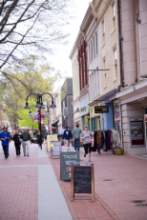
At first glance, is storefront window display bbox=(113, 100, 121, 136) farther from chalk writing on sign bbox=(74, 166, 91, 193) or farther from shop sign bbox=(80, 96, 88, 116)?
shop sign bbox=(80, 96, 88, 116)

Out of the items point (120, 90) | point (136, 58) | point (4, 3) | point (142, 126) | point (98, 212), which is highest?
point (4, 3)

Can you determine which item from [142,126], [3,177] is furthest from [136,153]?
[3,177]

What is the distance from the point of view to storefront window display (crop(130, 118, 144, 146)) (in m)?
17.9

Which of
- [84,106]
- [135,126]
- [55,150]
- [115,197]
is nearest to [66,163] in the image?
[115,197]

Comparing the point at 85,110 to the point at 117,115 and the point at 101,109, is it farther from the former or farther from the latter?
the point at 117,115

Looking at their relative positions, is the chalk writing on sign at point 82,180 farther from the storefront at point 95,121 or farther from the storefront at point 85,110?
the storefront at point 85,110

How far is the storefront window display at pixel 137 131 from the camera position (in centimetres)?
1791

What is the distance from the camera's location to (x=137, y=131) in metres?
18.0

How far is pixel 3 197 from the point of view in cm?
730

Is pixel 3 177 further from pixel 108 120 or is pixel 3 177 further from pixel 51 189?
pixel 108 120

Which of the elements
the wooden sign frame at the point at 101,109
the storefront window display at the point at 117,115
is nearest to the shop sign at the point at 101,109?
the wooden sign frame at the point at 101,109

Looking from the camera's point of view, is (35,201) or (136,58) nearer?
(35,201)

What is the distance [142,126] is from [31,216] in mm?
13170

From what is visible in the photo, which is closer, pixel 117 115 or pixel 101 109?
pixel 117 115
